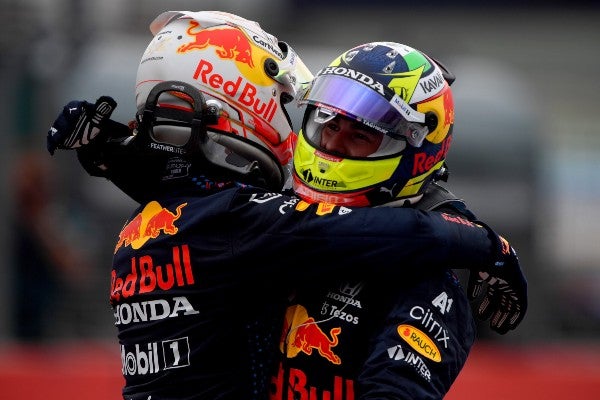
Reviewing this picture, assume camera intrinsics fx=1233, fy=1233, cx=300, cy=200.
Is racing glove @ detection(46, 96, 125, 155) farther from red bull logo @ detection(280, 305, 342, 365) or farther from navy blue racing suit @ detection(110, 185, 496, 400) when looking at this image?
red bull logo @ detection(280, 305, 342, 365)

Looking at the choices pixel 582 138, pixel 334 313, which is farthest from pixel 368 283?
pixel 582 138

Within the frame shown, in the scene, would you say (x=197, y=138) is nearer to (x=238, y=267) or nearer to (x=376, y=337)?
(x=238, y=267)

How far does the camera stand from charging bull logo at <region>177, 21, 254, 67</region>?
353cm

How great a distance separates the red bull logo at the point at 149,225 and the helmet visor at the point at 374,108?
0.52m

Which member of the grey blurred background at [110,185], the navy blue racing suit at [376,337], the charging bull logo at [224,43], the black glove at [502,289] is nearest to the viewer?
the navy blue racing suit at [376,337]

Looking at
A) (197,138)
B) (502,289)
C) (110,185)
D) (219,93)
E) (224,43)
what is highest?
(110,185)

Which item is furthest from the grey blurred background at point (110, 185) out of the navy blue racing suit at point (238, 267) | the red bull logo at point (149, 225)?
the navy blue racing suit at point (238, 267)

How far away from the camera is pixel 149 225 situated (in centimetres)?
351

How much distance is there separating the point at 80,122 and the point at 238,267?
27.6 inches

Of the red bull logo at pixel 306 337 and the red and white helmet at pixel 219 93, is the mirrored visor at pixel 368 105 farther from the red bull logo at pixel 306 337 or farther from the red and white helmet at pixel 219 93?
the red bull logo at pixel 306 337

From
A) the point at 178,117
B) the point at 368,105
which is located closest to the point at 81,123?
the point at 178,117

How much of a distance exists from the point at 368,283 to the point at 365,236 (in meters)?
0.15

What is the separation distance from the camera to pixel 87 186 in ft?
32.9

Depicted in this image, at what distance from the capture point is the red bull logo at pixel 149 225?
11.3 ft
